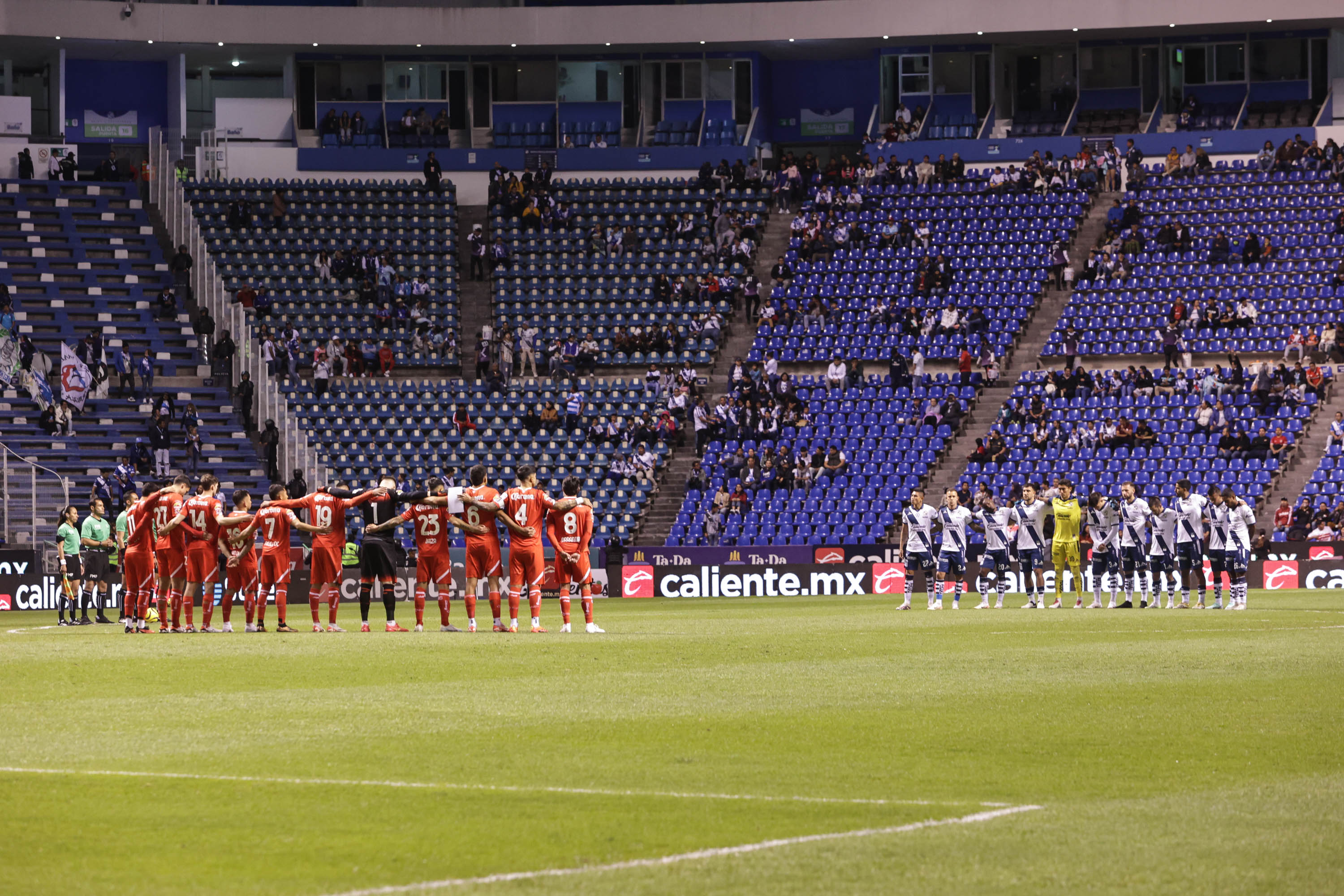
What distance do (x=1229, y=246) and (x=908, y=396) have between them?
432 inches

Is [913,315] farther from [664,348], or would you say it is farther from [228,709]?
[228,709]

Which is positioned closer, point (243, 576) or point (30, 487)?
point (243, 576)

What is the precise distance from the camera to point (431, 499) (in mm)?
24672

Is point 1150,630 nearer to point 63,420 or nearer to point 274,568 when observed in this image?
point 274,568

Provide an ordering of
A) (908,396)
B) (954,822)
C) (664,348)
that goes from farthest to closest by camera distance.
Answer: (664,348)
(908,396)
(954,822)

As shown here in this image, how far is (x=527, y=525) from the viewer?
77.7 ft

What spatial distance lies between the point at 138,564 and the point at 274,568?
2285 millimetres

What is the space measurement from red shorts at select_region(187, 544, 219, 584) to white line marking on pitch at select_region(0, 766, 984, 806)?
14.5m

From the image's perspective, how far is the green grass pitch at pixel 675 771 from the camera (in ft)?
26.4

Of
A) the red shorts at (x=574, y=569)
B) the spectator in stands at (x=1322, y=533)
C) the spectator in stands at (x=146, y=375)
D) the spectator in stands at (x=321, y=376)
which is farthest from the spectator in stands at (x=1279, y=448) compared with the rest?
the spectator in stands at (x=146, y=375)

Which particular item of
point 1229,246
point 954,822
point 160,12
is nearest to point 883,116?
point 1229,246

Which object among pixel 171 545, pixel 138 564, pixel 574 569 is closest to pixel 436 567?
pixel 574 569

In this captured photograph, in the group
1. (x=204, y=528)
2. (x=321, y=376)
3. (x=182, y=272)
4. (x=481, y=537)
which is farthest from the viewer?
(x=182, y=272)

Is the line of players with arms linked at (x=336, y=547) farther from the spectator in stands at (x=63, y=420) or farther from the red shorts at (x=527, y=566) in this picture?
the spectator in stands at (x=63, y=420)
